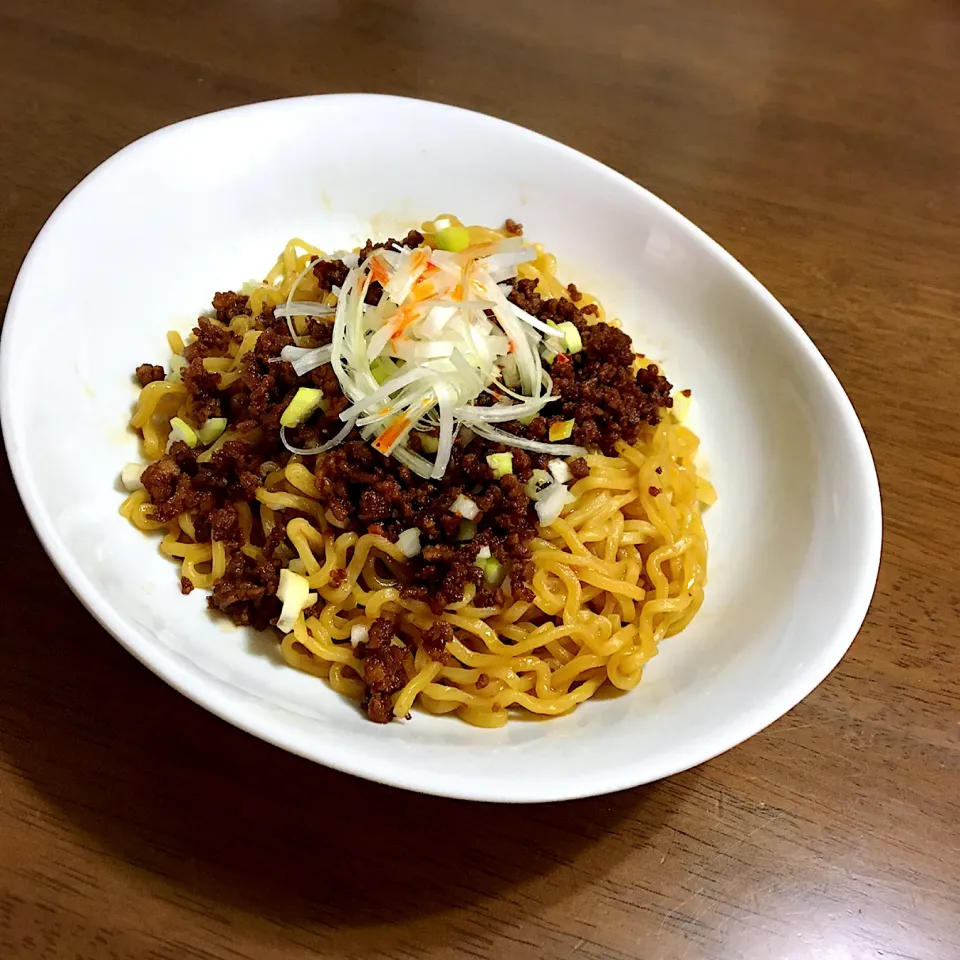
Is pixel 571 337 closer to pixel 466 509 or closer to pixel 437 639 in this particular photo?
pixel 466 509

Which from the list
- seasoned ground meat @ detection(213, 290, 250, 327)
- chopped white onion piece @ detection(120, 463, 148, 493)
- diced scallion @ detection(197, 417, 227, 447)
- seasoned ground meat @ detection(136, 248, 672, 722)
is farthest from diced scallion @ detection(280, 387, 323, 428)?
seasoned ground meat @ detection(213, 290, 250, 327)

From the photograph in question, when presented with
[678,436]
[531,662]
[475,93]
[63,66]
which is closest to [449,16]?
[475,93]

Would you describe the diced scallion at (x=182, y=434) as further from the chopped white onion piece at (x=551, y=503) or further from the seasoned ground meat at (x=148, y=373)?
the chopped white onion piece at (x=551, y=503)

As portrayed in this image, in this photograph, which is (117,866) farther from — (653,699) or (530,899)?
(653,699)

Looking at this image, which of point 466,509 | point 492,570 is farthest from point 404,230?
point 492,570

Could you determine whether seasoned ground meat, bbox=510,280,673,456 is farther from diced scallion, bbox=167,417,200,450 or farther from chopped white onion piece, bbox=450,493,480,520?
diced scallion, bbox=167,417,200,450

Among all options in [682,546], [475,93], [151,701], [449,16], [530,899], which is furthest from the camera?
[449,16]
